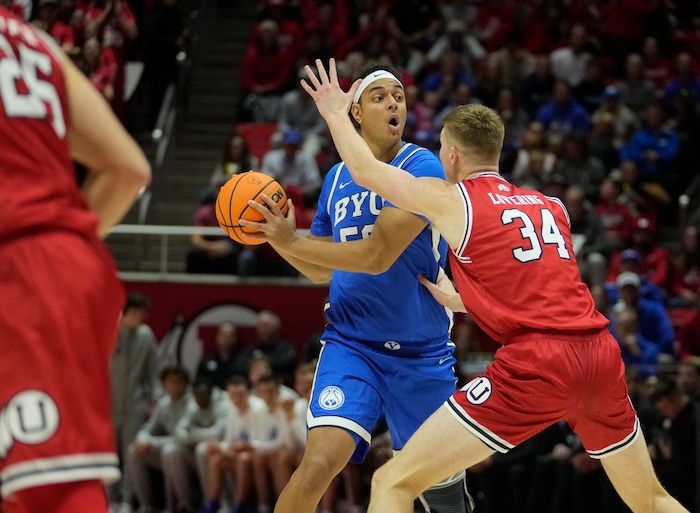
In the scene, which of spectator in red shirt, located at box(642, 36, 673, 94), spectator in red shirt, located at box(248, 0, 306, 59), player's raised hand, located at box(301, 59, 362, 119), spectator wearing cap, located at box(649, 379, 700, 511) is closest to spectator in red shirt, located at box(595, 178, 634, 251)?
spectator in red shirt, located at box(642, 36, 673, 94)

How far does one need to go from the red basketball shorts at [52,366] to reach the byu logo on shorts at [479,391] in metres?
2.35

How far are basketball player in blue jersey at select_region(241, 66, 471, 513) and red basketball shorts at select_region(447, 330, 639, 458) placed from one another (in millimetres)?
840

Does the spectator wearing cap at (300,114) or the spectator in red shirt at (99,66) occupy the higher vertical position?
the spectator in red shirt at (99,66)

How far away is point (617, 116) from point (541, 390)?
12.2 metres

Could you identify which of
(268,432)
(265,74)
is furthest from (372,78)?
(265,74)

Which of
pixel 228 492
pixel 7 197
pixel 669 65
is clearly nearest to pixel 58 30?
pixel 228 492

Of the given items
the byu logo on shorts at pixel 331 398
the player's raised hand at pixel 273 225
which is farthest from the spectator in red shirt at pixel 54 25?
the byu logo on shorts at pixel 331 398

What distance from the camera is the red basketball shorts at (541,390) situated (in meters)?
5.18

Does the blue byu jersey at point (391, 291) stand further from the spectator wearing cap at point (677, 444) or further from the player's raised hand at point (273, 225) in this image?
the spectator wearing cap at point (677, 444)

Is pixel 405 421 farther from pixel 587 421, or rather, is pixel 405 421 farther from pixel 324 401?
pixel 587 421

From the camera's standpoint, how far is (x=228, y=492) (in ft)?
40.6

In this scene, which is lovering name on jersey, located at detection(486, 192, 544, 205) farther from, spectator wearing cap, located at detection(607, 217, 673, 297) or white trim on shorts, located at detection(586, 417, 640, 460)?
spectator wearing cap, located at detection(607, 217, 673, 297)

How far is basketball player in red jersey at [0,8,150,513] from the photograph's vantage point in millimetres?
3025

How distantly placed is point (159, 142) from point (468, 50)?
4.93m
